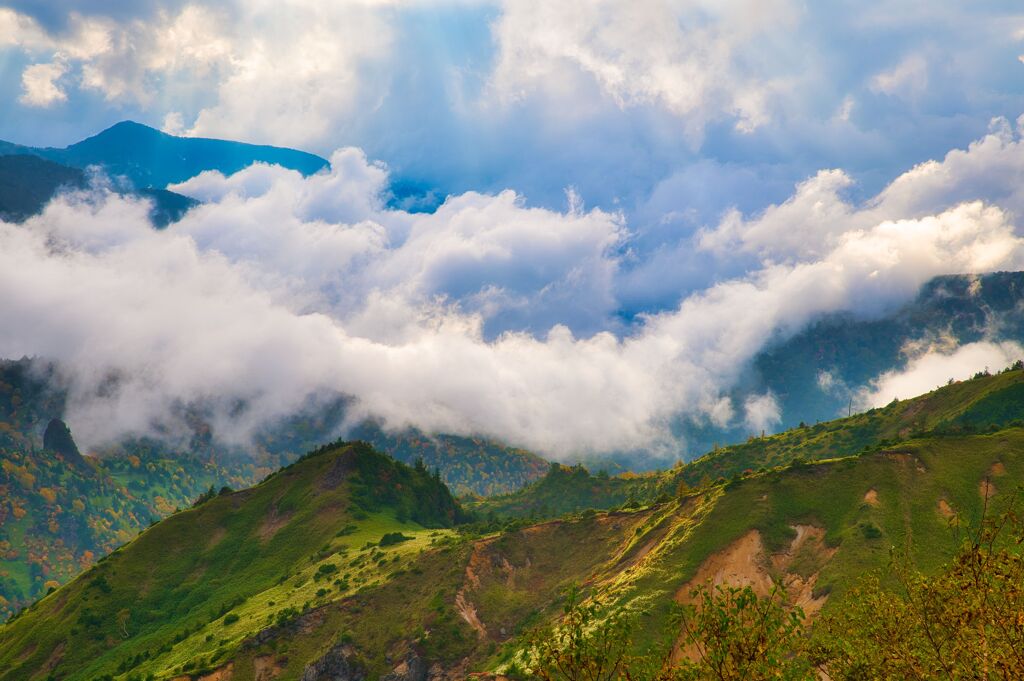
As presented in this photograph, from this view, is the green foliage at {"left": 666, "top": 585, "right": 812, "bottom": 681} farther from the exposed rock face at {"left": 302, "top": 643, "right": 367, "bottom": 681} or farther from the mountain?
the exposed rock face at {"left": 302, "top": 643, "right": 367, "bottom": 681}

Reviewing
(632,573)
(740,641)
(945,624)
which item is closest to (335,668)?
(632,573)

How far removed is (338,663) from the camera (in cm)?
15638

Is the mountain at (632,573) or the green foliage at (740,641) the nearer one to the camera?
the green foliage at (740,641)

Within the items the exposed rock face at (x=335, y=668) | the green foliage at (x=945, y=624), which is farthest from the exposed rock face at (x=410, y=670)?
the green foliage at (x=945, y=624)

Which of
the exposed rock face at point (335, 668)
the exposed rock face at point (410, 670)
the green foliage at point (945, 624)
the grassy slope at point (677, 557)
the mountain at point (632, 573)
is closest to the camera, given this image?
the green foliage at point (945, 624)

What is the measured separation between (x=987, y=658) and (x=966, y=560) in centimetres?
571

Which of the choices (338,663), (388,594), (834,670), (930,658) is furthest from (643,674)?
(388,594)

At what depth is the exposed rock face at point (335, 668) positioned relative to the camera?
503ft

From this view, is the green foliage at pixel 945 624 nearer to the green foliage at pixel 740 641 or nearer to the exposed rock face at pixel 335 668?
the green foliage at pixel 740 641

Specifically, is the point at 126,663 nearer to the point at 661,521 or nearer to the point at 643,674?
the point at 661,521

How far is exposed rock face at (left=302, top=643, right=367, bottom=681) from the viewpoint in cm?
15338

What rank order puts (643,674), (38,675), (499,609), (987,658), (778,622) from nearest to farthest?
(987,658), (778,622), (643,674), (499,609), (38,675)

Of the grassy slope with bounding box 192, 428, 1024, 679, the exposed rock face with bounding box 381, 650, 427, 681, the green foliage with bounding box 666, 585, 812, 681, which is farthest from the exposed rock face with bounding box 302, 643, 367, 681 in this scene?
the green foliage with bounding box 666, 585, 812, 681

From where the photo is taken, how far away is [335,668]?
155250mm
